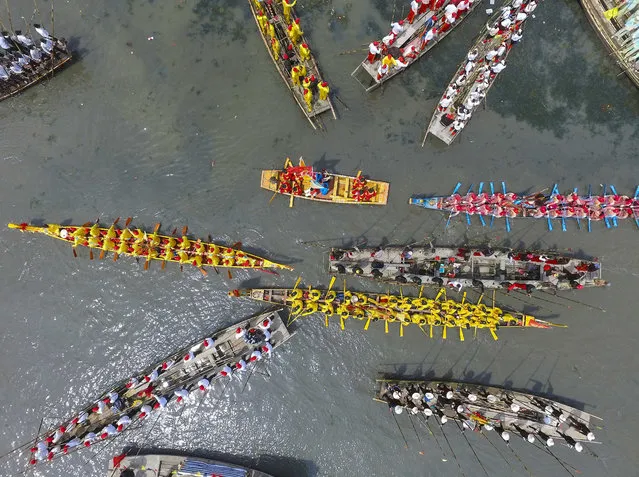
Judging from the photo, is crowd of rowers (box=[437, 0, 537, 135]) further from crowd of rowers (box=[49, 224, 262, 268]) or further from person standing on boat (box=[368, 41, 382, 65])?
crowd of rowers (box=[49, 224, 262, 268])

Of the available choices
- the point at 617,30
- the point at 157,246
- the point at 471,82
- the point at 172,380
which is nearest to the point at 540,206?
the point at 471,82

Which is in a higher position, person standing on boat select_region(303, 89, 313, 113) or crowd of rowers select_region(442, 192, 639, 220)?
person standing on boat select_region(303, 89, 313, 113)

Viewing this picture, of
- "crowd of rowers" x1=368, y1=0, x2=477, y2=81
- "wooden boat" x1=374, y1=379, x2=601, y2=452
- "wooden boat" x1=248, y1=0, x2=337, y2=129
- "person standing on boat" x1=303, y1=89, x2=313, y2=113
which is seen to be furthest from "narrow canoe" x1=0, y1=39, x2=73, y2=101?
"wooden boat" x1=374, y1=379, x2=601, y2=452

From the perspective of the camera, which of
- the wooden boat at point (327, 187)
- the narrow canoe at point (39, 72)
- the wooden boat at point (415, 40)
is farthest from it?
the narrow canoe at point (39, 72)

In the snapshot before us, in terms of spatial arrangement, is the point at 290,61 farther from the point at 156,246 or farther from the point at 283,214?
the point at 156,246

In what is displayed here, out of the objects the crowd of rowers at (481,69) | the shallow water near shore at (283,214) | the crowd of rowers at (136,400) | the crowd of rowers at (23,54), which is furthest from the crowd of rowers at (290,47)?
the crowd of rowers at (136,400)

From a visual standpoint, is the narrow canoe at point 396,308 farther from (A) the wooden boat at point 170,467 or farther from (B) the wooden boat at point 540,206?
(A) the wooden boat at point 170,467
